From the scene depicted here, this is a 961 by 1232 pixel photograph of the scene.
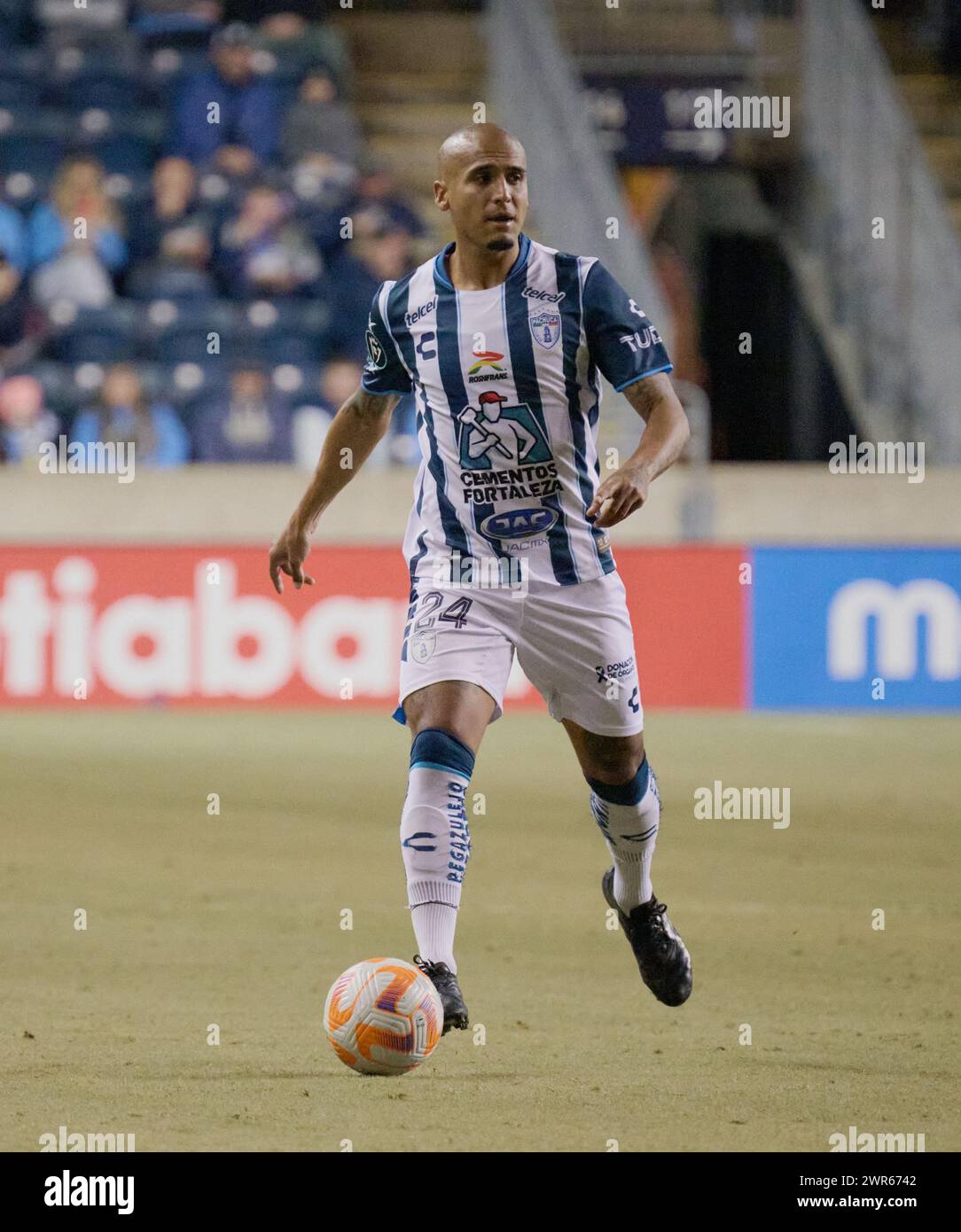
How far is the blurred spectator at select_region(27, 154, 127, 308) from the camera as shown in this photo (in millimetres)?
16453

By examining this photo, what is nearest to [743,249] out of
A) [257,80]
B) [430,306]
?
[257,80]

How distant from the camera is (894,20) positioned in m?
21.4

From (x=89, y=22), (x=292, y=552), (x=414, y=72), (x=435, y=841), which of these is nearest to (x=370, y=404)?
(x=292, y=552)

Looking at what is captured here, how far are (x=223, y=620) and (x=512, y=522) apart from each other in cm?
875

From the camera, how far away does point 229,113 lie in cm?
1769

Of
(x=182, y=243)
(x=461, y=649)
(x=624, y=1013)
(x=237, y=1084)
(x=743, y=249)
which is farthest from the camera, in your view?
(x=743, y=249)

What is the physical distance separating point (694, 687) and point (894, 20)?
390 inches

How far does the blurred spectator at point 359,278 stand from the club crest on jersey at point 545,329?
11066 millimetres

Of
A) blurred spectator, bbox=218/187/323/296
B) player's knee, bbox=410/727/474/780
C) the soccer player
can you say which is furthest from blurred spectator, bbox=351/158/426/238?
player's knee, bbox=410/727/474/780

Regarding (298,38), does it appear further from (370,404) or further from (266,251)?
(370,404)

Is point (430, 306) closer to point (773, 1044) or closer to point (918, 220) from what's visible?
point (773, 1044)

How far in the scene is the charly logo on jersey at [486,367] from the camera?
213 inches

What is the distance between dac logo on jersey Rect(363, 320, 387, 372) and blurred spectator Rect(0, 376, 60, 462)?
9.87m

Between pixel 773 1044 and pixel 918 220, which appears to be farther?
pixel 918 220
